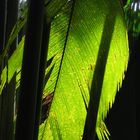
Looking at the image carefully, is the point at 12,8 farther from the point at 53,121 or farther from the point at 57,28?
the point at 53,121

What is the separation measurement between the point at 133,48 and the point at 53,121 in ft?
2.80

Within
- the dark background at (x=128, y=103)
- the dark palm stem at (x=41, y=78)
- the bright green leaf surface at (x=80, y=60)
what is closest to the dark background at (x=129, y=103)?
the dark background at (x=128, y=103)

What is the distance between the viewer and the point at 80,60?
92 centimetres

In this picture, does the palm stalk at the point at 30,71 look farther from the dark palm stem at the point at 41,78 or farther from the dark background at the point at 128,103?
the dark background at the point at 128,103

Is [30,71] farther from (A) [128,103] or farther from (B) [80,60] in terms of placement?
(A) [128,103]

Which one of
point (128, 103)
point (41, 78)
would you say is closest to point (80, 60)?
point (41, 78)

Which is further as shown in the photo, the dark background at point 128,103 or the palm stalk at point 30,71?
the dark background at point 128,103

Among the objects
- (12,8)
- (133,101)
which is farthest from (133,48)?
(12,8)

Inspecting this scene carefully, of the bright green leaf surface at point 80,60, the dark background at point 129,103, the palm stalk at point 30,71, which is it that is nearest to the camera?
the palm stalk at point 30,71

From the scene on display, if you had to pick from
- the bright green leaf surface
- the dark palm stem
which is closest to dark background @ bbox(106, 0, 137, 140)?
the bright green leaf surface

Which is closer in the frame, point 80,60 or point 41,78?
point 41,78

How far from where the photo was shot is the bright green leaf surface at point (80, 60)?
35.9 inches

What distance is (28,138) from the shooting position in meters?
0.70

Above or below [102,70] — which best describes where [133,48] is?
above
